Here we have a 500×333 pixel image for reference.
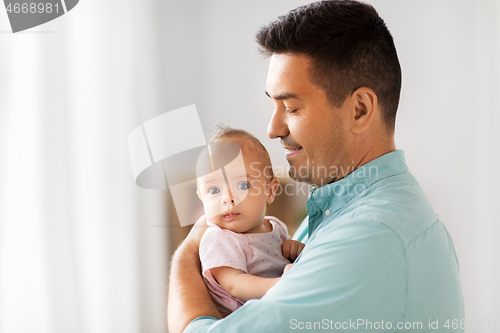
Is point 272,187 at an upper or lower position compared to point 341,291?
upper

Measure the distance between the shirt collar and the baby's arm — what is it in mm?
212

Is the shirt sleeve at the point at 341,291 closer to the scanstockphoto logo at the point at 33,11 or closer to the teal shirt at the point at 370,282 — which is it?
the teal shirt at the point at 370,282

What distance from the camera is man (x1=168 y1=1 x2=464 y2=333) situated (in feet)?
2.11

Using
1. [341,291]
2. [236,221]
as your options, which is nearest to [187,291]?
[236,221]

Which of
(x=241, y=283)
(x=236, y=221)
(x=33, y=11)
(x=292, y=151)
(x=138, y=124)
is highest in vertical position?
(x=33, y=11)

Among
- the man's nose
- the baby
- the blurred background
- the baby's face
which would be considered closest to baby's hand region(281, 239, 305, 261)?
the baby

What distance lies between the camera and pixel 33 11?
1.19 meters

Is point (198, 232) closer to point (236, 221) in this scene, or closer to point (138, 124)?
Answer: point (236, 221)

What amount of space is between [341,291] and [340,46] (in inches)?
22.3

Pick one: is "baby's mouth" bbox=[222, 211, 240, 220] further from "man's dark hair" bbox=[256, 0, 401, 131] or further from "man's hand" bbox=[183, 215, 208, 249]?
"man's dark hair" bbox=[256, 0, 401, 131]

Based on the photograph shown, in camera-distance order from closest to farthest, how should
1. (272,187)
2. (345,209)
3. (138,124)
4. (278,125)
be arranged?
(345,209) → (278,125) → (272,187) → (138,124)

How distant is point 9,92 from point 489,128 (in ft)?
7.30

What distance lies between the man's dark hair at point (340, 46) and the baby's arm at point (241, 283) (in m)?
0.45

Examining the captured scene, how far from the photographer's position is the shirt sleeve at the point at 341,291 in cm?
63
